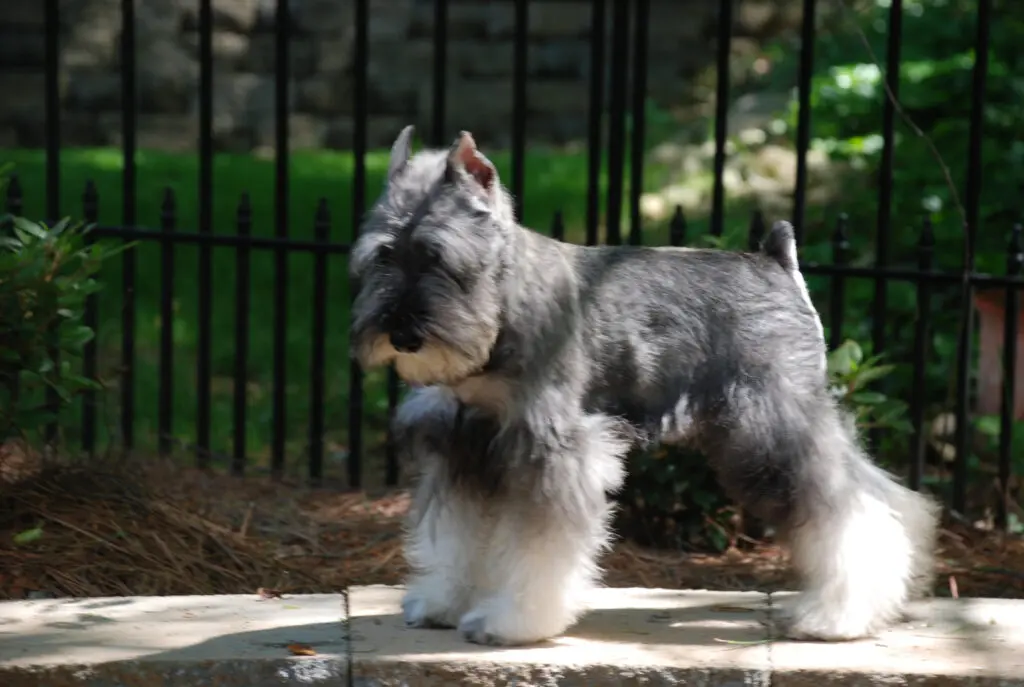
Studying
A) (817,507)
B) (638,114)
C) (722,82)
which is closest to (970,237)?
(722,82)

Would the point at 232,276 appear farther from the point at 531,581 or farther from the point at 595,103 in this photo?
the point at 531,581

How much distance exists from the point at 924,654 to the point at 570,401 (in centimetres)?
127

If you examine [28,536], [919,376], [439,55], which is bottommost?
[28,536]

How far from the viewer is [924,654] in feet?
14.3

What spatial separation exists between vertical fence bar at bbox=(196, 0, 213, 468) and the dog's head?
260 cm

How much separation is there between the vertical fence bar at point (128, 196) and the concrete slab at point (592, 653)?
220cm

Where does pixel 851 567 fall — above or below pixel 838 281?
below

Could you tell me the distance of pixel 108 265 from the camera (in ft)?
31.7

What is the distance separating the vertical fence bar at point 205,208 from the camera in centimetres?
633

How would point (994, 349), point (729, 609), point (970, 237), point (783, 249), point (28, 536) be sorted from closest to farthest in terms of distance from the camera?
point (783, 249) < point (729, 609) < point (28, 536) < point (970, 237) < point (994, 349)

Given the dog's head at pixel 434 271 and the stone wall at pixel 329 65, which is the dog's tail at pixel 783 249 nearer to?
the dog's head at pixel 434 271

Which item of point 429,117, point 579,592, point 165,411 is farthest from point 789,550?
point 429,117

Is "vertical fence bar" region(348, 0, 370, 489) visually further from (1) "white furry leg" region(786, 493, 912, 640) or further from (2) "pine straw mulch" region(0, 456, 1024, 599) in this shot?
(1) "white furry leg" region(786, 493, 912, 640)

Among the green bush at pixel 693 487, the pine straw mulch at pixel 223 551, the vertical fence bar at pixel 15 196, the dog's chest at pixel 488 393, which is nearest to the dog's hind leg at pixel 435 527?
the dog's chest at pixel 488 393
